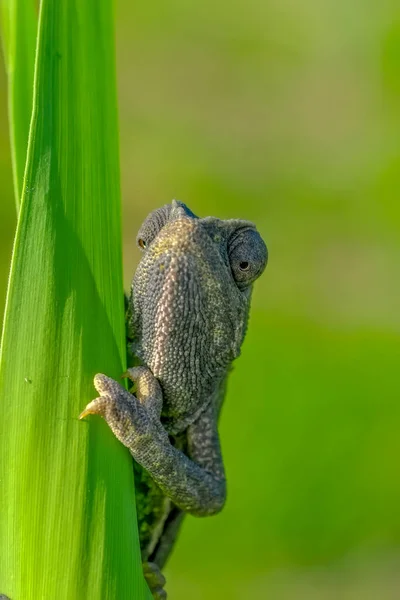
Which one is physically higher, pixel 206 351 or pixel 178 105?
pixel 178 105

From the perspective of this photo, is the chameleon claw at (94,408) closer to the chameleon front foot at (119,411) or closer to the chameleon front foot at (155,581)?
the chameleon front foot at (119,411)

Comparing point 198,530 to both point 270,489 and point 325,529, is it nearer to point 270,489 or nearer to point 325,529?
point 270,489

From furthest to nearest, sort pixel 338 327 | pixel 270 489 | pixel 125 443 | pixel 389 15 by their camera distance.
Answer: pixel 389 15 → pixel 338 327 → pixel 270 489 → pixel 125 443

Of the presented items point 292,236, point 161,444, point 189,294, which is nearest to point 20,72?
point 189,294

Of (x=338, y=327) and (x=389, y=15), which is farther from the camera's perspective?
(x=389, y=15)

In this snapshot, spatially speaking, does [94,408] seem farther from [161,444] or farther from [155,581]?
[155,581]

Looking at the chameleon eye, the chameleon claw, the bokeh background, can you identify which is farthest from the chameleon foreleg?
the bokeh background

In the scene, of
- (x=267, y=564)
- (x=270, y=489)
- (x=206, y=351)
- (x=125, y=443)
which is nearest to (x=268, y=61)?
(x=270, y=489)
